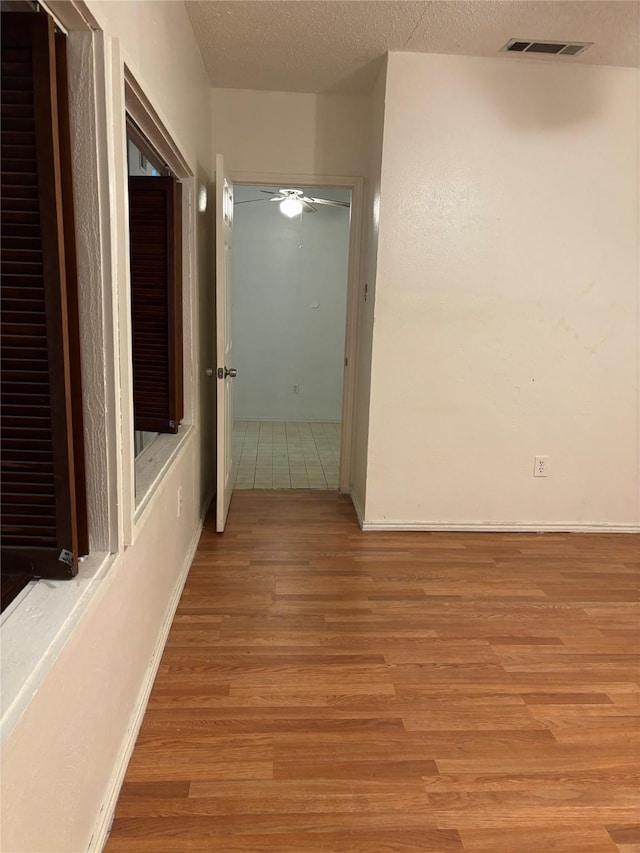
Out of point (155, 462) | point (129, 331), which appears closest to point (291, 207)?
point (155, 462)

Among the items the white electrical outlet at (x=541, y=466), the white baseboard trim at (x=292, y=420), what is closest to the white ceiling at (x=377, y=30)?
the white electrical outlet at (x=541, y=466)

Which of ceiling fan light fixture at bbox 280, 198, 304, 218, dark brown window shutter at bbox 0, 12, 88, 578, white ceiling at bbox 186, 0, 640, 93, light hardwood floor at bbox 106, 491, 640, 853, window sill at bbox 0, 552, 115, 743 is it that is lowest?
light hardwood floor at bbox 106, 491, 640, 853

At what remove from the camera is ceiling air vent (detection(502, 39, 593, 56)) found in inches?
110

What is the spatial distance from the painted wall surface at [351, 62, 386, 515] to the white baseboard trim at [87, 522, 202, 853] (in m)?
1.45

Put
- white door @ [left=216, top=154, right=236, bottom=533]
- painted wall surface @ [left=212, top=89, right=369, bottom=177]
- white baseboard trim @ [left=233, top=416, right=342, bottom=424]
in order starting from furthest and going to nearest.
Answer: white baseboard trim @ [left=233, top=416, right=342, bottom=424]
painted wall surface @ [left=212, top=89, right=369, bottom=177]
white door @ [left=216, top=154, right=236, bottom=533]

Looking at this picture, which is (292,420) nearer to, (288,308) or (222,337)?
(288,308)

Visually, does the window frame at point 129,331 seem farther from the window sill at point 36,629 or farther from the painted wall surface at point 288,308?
the painted wall surface at point 288,308

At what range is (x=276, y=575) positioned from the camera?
2854mm

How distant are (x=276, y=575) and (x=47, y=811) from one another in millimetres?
1772

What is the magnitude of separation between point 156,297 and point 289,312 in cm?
397

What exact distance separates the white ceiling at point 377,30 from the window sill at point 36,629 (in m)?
2.49

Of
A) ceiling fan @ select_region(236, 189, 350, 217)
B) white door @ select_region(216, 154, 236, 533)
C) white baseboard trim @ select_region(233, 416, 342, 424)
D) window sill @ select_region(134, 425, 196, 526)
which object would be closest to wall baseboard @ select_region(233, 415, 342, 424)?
white baseboard trim @ select_region(233, 416, 342, 424)

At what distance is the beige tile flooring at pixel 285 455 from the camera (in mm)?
4387

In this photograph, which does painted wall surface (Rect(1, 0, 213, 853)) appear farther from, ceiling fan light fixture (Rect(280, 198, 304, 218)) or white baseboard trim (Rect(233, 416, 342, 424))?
white baseboard trim (Rect(233, 416, 342, 424))
